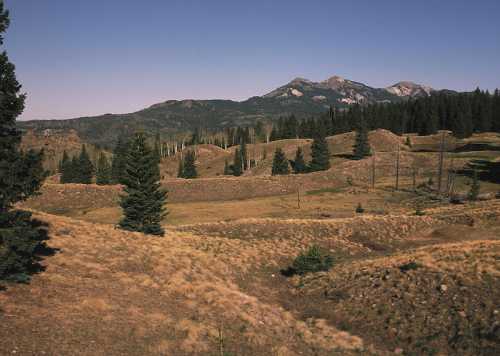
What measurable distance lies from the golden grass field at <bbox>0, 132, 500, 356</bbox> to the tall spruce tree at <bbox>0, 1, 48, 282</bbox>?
8.08 feet

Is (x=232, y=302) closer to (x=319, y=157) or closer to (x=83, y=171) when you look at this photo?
(x=319, y=157)

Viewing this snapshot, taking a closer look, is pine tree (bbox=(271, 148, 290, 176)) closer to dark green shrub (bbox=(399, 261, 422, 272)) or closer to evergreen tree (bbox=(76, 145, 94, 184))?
evergreen tree (bbox=(76, 145, 94, 184))

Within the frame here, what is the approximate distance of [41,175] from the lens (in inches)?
623

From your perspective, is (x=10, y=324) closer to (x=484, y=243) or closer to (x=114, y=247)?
(x=114, y=247)

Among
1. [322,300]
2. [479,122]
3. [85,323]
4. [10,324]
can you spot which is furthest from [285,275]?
[479,122]

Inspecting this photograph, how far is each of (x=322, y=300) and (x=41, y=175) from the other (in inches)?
724

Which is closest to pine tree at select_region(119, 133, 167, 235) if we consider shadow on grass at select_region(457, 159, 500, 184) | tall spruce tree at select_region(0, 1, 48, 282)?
tall spruce tree at select_region(0, 1, 48, 282)

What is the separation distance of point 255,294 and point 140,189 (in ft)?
51.8

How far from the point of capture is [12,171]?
15344 millimetres

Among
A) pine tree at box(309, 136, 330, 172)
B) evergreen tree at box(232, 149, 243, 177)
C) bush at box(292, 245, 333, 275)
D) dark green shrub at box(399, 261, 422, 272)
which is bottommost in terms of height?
bush at box(292, 245, 333, 275)

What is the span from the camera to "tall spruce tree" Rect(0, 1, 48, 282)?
50.3 feet

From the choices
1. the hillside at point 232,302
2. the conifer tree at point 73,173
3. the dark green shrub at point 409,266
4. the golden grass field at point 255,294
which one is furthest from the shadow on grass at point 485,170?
the conifer tree at point 73,173

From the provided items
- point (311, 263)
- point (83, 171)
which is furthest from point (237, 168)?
point (311, 263)

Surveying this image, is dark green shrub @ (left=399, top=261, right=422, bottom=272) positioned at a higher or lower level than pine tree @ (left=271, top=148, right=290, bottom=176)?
lower
